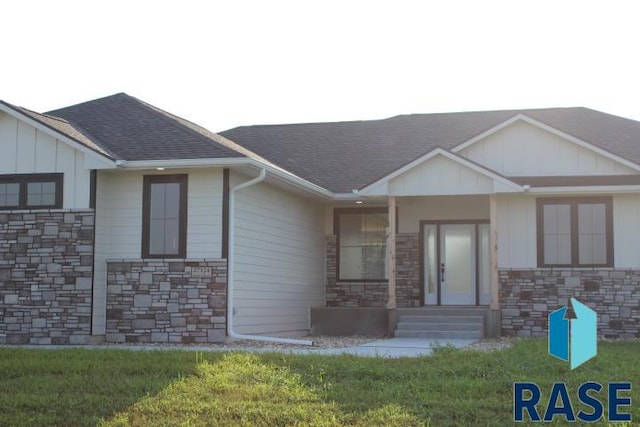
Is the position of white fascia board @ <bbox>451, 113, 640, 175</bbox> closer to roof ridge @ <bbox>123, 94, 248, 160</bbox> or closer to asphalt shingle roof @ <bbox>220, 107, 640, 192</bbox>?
asphalt shingle roof @ <bbox>220, 107, 640, 192</bbox>

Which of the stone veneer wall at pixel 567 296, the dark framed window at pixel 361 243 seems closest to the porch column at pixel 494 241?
the stone veneer wall at pixel 567 296

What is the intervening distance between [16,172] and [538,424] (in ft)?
35.8

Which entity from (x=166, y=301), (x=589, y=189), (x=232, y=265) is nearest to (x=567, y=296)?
(x=589, y=189)

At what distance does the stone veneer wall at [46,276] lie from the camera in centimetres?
1534

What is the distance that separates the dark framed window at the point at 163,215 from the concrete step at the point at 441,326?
194 inches

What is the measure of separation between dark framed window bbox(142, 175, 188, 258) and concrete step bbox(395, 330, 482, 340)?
15.9 ft

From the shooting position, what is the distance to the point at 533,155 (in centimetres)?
1872

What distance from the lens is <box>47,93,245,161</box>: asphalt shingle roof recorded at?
1540 cm

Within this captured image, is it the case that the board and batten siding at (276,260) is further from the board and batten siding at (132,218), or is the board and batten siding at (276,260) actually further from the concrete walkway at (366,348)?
the concrete walkway at (366,348)

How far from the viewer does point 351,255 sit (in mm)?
20406

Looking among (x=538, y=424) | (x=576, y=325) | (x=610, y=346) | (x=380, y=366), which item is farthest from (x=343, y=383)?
(x=610, y=346)

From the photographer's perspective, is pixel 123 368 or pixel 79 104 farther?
pixel 79 104

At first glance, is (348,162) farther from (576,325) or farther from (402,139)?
(576,325)

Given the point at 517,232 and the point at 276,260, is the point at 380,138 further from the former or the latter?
the point at 276,260
